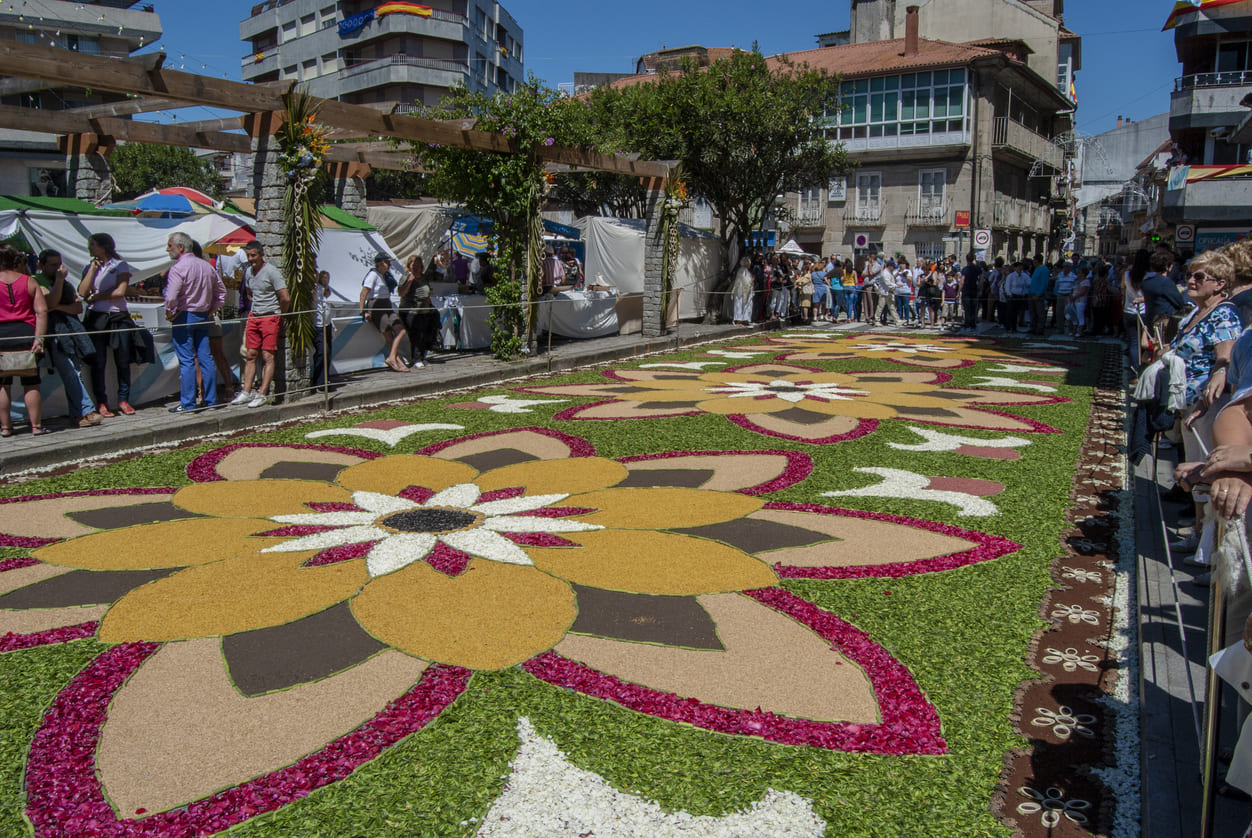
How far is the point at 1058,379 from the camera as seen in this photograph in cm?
1325

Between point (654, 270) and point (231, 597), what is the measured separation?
14.6 m

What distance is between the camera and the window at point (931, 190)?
129 feet

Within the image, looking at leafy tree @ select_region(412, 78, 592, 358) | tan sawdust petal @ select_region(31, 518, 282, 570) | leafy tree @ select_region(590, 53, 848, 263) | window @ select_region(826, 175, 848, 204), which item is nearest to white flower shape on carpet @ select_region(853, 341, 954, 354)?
leafy tree @ select_region(590, 53, 848, 263)

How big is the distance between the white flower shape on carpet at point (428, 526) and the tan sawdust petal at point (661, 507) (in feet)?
0.67

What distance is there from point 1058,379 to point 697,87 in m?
11.6

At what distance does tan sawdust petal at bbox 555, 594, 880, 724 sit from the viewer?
355 centimetres

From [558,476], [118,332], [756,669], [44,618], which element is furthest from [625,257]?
[756,669]

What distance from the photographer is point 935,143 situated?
1517 inches

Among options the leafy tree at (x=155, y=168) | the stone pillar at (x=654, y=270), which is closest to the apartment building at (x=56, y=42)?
the leafy tree at (x=155, y=168)

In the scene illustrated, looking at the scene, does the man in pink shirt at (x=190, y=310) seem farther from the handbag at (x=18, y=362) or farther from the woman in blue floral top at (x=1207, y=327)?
the woman in blue floral top at (x=1207, y=327)

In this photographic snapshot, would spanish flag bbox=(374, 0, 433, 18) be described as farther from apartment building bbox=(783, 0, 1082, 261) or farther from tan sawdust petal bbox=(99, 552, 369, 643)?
tan sawdust petal bbox=(99, 552, 369, 643)

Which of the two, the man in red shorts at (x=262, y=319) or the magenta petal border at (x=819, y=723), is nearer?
the magenta petal border at (x=819, y=723)

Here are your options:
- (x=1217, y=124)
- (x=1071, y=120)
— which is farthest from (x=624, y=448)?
(x=1071, y=120)

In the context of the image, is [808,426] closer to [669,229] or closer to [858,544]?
[858,544]
